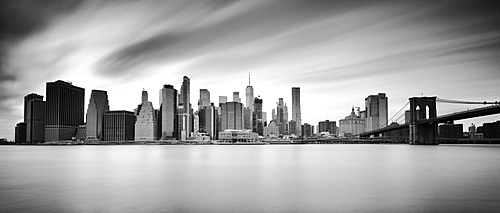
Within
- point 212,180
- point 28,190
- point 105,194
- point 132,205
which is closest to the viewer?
point 132,205

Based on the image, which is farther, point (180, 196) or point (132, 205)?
point (180, 196)

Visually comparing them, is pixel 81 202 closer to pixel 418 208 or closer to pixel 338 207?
pixel 338 207

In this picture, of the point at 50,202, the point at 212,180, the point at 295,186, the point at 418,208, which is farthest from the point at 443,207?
the point at 50,202

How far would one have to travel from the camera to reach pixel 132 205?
1667cm

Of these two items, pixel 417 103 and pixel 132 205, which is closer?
pixel 132 205

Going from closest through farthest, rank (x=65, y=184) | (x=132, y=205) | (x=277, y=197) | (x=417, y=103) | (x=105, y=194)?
(x=132, y=205), (x=277, y=197), (x=105, y=194), (x=65, y=184), (x=417, y=103)

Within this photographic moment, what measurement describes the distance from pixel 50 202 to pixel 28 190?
5.10 metres

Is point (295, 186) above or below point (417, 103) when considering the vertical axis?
below

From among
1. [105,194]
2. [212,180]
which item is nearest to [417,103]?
[212,180]

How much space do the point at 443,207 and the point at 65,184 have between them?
2053cm

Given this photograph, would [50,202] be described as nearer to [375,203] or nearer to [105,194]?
[105,194]

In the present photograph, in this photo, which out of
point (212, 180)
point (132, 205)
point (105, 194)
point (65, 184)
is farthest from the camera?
point (212, 180)

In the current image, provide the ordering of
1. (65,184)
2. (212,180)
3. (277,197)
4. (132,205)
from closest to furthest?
(132,205), (277,197), (65,184), (212,180)

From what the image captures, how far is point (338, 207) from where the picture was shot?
15992 mm
